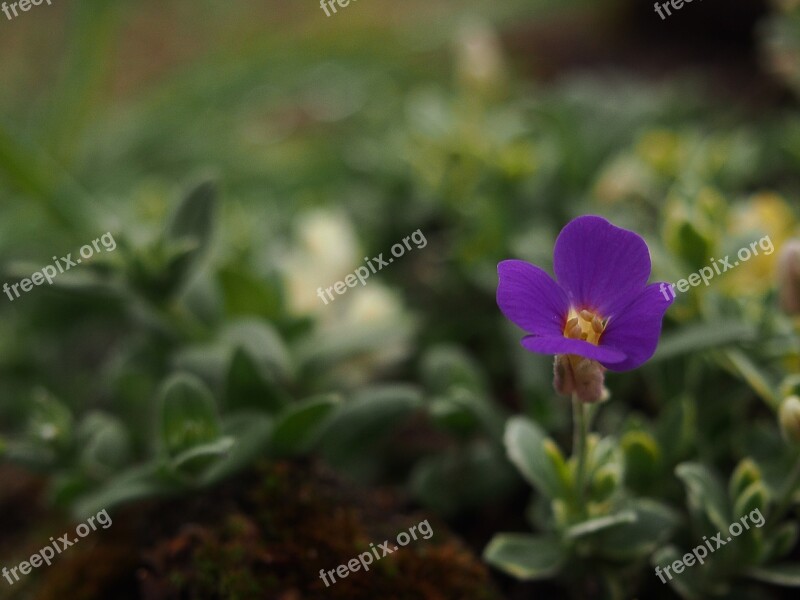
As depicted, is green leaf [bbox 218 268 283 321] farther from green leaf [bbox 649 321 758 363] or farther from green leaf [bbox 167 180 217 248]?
green leaf [bbox 649 321 758 363]

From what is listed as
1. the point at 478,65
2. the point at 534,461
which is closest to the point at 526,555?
the point at 534,461

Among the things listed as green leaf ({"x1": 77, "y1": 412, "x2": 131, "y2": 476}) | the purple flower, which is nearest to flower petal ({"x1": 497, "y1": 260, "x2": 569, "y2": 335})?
the purple flower

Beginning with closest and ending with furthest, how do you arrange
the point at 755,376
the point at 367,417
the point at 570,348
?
the point at 570,348 → the point at 755,376 → the point at 367,417

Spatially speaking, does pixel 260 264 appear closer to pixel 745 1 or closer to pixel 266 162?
pixel 266 162

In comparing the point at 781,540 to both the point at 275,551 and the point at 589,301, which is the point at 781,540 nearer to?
the point at 589,301

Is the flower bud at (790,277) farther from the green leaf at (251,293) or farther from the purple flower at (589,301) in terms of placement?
the green leaf at (251,293)

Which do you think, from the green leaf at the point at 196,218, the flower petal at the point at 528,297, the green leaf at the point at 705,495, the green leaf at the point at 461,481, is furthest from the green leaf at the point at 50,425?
the green leaf at the point at 705,495
